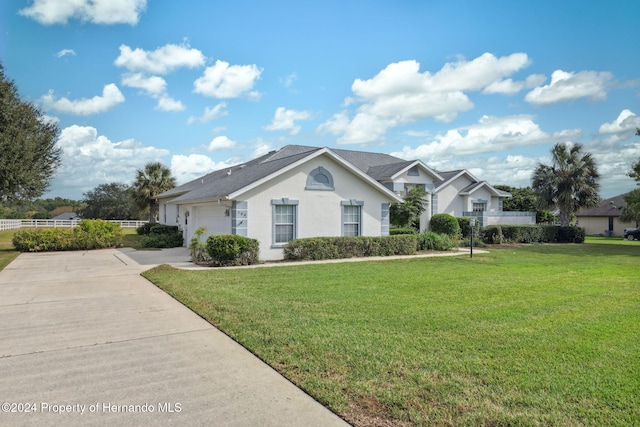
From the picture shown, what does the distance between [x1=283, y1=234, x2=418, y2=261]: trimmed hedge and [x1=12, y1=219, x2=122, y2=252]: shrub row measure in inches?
460

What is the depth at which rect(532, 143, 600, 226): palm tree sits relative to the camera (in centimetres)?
2972

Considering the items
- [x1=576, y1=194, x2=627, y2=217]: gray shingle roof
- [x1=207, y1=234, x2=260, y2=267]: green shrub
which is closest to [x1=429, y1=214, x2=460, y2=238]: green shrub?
[x1=207, y1=234, x2=260, y2=267]: green shrub

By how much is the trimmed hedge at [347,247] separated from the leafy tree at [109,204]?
5653cm

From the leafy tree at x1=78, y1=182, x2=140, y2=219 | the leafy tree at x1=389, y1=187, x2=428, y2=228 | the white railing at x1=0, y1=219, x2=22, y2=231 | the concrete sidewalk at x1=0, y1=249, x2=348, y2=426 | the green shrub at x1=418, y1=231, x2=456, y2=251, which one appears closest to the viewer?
the concrete sidewalk at x1=0, y1=249, x2=348, y2=426

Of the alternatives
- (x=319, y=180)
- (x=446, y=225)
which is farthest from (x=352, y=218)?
(x=446, y=225)

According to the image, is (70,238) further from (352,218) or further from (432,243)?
(432,243)

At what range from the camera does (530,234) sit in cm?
2634

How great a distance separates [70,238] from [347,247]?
14.3 m

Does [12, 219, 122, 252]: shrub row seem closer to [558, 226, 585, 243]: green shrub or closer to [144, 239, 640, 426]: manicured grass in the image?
[144, 239, 640, 426]: manicured grass

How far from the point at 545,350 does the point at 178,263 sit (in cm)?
1265

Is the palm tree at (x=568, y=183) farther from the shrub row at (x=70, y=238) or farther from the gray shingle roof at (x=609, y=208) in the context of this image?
the shrub row at (x=70, y=238)

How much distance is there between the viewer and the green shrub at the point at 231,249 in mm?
13711

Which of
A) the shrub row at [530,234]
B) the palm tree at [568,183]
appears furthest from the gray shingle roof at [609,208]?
the shrub row at [530,234]

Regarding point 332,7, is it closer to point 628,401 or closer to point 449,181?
point 628,401
